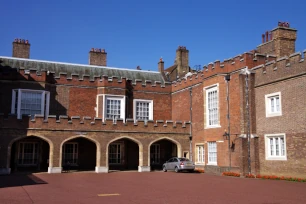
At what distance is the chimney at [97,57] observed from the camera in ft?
114

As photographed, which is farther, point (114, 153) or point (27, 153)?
point (114, 153)

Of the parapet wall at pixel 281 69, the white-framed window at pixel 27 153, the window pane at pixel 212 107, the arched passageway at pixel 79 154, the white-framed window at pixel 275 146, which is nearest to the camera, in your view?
the parapet wall at pixel 281 69

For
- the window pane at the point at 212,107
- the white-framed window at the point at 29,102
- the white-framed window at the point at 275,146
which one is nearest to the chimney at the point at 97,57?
the white-framed window at the point at 29,102

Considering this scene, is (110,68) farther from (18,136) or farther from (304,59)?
(304,59)

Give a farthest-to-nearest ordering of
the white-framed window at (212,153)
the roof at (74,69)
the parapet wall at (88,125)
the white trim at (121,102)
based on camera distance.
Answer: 1. the roof at (74,69)
2. the white trim at (121,102)
3. the white-framed window at (212,153)
4. the parapet wall at (88,125)

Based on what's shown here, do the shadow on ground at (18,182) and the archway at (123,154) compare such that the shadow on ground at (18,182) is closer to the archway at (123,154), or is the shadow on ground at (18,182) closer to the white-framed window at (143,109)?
the archway at (123,154)

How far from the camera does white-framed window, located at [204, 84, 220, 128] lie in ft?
82.4

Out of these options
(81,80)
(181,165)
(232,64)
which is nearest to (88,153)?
(81,80)

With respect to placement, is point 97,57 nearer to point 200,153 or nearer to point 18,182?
point 200,153

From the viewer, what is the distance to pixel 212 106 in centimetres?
2561

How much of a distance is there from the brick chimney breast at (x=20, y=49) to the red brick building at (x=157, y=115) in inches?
3.3

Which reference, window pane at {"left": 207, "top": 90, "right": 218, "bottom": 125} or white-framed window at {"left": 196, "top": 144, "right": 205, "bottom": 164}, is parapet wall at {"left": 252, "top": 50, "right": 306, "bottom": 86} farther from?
white-framed window at {"left": 196, "top": 144, "right": 205, "bottom": 164}

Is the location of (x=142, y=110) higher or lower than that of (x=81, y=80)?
lower

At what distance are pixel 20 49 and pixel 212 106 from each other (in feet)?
59.7
